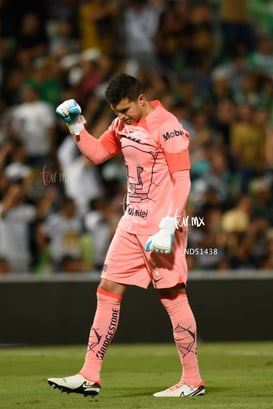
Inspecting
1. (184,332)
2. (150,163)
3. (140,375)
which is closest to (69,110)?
(150,163)

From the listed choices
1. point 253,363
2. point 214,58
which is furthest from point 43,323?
point 214,58

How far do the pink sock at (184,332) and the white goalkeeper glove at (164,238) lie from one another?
427 millimetres

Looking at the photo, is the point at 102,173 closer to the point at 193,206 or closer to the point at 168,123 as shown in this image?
the point at 193,206

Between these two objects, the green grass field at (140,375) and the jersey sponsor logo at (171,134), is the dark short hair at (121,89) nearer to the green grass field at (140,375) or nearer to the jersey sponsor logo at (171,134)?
the jersey sponsor logo at (171,134)

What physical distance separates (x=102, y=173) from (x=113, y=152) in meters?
7.17

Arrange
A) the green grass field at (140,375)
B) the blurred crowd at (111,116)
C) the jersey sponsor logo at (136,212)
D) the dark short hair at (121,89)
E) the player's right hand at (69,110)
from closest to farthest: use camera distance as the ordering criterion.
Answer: the green grass field at (140,375)
the dark short hair at (121,89)
the jersey sponsor logo at (136,212)
the player's right hand at (69,110)
the blurred crowd at (111,116)

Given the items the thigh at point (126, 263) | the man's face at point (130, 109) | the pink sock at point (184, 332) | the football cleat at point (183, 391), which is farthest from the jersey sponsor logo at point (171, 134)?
the football cleat at point (183, 391)

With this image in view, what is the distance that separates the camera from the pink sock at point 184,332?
7.64m

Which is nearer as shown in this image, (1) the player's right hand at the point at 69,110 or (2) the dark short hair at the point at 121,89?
(2) the dark short hair at the point at 121,89

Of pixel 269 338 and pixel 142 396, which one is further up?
pixel 142 396

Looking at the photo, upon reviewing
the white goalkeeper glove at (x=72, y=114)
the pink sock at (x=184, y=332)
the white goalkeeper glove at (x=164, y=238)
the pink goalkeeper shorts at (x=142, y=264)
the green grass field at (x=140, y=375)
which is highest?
the white goalkeeper glove at (x=72, y=114)

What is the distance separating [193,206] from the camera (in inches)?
550

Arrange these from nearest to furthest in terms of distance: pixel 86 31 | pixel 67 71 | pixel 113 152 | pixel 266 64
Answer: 1. pixel 113 152
2. pixel 67 71
3. pixel 86 31
4. pixel 266 64

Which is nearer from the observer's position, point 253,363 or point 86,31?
point 253,363
